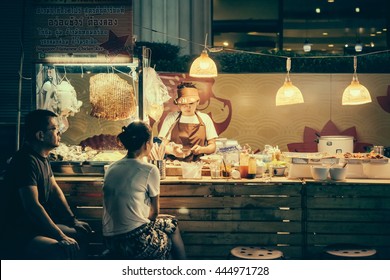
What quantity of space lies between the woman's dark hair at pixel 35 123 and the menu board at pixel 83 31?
4.22 ft

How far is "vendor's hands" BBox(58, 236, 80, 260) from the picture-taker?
15.7ft

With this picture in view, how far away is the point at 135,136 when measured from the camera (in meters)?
4.95

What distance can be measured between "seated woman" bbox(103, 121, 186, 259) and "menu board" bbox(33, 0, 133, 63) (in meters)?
1.65

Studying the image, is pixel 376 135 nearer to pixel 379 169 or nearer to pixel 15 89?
pixel 379 169

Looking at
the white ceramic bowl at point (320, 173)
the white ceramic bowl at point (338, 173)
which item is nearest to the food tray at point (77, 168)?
the white ceramic bowl at point (320, 173)

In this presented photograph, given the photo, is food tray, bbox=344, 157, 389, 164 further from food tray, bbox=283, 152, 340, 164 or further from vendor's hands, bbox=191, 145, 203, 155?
vendor's hands, bbox=191, 145, 203, 155

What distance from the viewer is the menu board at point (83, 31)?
6137 mm

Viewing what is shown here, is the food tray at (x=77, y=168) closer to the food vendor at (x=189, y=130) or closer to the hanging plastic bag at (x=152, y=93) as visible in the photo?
the hanging plastic bag at (x=152, y=93)

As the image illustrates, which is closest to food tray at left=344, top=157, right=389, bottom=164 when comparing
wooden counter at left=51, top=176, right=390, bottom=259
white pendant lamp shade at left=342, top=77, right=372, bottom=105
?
wooden counter at left=51, top=176, right=390, bottom=259

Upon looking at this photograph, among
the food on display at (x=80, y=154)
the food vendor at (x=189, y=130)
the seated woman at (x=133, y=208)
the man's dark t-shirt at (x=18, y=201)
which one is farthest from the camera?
the food vendor at (x=189, y=130)

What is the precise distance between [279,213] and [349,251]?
96 centimetres

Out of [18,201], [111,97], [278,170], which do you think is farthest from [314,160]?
[18,201]

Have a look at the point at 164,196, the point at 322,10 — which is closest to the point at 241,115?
the point at 322,10

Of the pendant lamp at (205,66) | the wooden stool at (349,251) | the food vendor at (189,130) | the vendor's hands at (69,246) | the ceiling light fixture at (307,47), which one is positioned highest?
the ceiling light fixture at (307,47)
